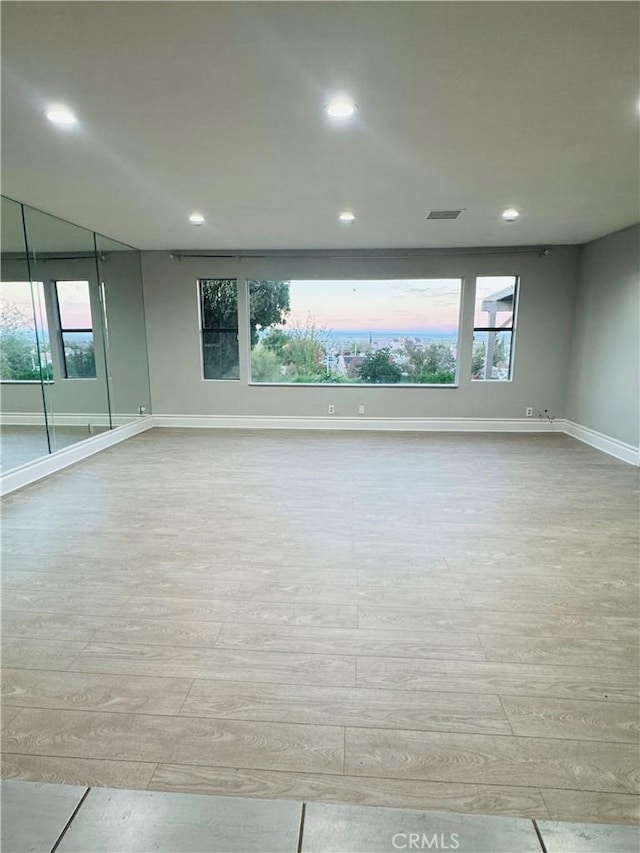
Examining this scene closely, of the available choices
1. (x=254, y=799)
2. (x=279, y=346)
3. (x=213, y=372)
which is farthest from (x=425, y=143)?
(x=213, y=372)

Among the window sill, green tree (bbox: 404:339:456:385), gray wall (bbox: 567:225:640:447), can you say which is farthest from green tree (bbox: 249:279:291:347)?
gray wall (bbox: 567:225:640:447)

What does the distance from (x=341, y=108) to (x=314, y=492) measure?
287 centimetres

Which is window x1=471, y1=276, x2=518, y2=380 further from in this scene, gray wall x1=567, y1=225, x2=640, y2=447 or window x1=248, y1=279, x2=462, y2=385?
gray wall x1=567, y1=225, x2=640, y2=447

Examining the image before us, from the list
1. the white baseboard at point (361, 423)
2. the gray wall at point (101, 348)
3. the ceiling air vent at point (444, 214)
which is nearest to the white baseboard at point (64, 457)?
the gray wall at point (101, 348)

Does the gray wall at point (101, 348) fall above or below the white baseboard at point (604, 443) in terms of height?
above

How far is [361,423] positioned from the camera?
6.59 meters

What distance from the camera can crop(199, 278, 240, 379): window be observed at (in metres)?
6.50

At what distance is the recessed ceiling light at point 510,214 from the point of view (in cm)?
422

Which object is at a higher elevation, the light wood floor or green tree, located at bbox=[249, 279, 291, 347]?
green tree, located at bbox=[249, 279, 291, 347]

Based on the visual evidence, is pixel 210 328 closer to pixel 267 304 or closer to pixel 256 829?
pixel 267 304

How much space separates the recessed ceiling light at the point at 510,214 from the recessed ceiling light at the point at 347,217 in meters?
1.49

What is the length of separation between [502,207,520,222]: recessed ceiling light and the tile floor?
452 cm

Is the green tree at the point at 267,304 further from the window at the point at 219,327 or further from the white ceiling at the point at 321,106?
the white ceiling at the point at 321,106
